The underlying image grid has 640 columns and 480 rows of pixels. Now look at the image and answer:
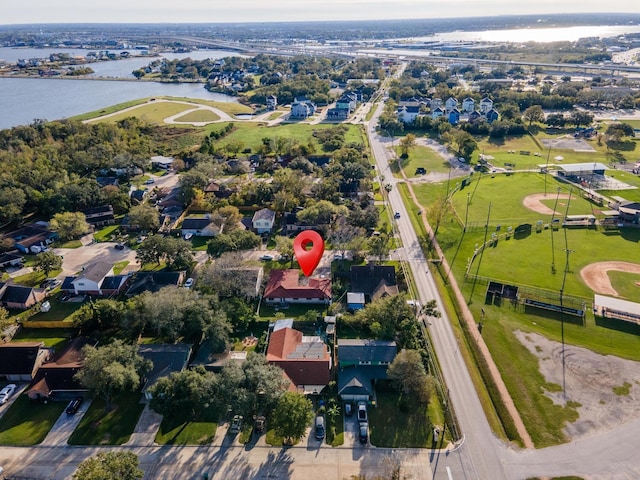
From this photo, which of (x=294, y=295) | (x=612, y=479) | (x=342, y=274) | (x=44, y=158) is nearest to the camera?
(x=612, y=479)

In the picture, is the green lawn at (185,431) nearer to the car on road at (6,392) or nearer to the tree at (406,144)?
the car on road at (6,392)

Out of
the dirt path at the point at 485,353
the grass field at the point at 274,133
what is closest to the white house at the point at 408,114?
the grass field at the point at 274,133

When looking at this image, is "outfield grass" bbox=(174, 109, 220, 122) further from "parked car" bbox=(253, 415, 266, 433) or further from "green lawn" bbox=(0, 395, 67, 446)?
"parked car" bbox=(253, 415, 266, 433)

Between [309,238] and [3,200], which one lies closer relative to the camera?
[309,238]

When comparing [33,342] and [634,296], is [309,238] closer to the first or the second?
[33,342]

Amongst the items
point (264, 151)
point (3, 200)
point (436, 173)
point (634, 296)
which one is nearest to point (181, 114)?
point (264, 151)

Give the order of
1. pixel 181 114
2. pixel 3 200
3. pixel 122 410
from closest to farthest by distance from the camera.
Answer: pixel 122 410
pixel 3 200
pixel 181 114
